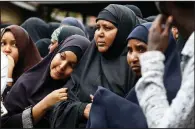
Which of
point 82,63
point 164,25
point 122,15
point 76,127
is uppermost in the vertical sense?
point 164,25

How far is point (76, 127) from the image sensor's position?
3.58 m

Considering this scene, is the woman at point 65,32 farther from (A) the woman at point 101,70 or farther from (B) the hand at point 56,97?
(B) the hand at point 56,97

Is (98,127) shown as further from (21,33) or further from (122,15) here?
(21,33)

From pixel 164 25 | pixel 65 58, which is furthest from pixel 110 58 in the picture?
pixel 164 25

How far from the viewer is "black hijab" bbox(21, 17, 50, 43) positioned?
656 cm

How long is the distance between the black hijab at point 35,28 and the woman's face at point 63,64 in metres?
2.69

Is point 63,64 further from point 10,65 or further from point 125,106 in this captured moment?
point 125,106

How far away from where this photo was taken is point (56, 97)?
3.62m

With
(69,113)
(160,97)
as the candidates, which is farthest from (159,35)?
(69,113)

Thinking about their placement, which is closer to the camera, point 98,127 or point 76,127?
point 98,127

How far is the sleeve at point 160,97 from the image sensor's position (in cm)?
222

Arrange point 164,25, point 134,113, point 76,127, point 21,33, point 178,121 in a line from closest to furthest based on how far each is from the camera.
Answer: point 178,121, point 164,25, point 134,113, point 76,127, point 21,33

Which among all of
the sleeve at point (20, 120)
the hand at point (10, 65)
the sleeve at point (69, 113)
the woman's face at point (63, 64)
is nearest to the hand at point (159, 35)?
the sleeve at point (69, 113)

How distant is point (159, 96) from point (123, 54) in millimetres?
1395
